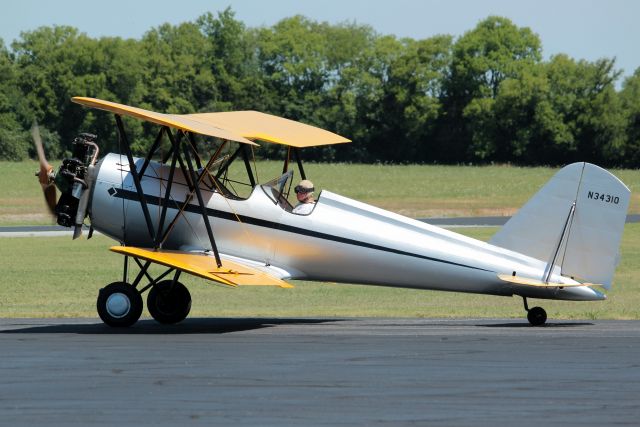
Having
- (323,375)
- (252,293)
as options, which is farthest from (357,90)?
(323,375)

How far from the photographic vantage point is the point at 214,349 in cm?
1312

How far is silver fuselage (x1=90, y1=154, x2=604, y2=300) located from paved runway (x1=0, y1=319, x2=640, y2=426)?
0.70m

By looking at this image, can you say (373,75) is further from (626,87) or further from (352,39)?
(626,87)

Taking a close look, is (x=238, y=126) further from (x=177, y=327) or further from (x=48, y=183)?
(x=177, y=327)

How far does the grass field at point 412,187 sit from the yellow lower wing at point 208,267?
30897 mm

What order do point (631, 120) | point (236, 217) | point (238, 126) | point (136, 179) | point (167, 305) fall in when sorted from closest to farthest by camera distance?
1. point (136, 179)
2. point (236, 217)
3. point (167, 305)
4. point (238, 126)
5. point (631, 120)

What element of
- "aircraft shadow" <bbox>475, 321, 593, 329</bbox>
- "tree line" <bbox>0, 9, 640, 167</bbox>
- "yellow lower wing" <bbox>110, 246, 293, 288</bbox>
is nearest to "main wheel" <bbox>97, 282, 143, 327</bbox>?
"yellow lower wing" <bbox>110, 246, 293, 288</bbox>

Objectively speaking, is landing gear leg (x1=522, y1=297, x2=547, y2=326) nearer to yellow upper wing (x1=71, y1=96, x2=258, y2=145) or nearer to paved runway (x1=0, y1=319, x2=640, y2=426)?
paved runway (x1=0, y1=319, x2=640, y2=426)

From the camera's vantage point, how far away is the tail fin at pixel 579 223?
14.4 m

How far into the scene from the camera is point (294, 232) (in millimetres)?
15359

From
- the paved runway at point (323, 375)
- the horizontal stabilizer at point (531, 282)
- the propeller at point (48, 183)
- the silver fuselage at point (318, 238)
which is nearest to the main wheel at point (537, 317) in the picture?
the paved runway at point (323, 375)

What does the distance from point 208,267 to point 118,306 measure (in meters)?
1.31

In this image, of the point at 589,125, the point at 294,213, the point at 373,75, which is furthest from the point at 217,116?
the point at 373,75

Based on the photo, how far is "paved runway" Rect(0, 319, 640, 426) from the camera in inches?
375
